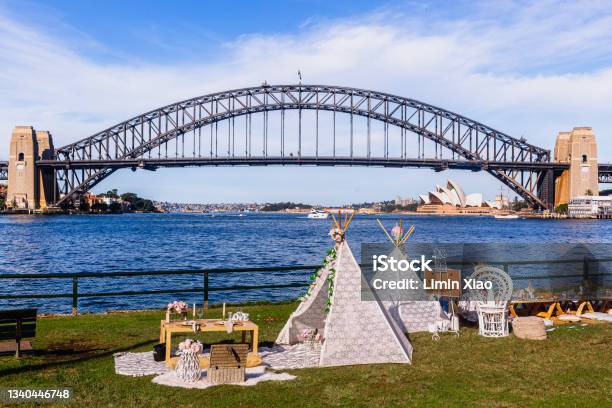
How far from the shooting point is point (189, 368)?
23.6ft

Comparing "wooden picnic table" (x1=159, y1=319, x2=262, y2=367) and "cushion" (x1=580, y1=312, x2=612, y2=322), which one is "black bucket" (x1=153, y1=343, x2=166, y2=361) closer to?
"wooden picnic table" (x1=159, y1=319, x2=262, y2=367)

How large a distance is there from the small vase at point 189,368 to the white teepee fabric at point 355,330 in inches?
61.7

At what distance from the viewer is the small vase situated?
7.17 m

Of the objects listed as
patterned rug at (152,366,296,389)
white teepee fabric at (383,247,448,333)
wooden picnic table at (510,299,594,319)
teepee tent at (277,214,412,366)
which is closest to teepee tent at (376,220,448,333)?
white teepee fabric at (383,247,448,333)

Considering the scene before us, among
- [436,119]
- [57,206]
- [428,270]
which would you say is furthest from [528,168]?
[428,270]

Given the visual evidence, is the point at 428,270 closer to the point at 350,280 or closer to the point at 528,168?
the point at 350,280

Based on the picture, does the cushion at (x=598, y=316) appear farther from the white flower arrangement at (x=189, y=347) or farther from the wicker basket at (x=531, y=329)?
the white flower arrangement at (x=189, y=347)

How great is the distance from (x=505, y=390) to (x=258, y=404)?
2.60m

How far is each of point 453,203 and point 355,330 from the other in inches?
5466

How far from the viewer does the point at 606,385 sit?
7020 mm

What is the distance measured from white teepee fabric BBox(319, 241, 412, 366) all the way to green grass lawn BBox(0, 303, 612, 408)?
210 millimetres

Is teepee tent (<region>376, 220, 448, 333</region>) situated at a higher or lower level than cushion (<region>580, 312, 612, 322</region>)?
higher

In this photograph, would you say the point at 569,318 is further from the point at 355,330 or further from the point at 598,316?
the point at 355,330

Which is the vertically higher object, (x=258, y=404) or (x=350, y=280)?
(x=350, y=280)
